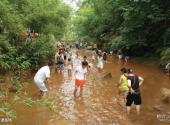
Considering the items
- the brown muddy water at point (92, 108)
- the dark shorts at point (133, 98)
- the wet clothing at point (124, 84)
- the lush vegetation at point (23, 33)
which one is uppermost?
→ the lush vegetation at point (23, 33)

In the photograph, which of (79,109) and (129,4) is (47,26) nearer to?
(129,4)

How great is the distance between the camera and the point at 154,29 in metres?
32.4

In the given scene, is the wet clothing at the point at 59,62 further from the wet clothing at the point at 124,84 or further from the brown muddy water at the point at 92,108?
the wet clothing at the point at 124,84

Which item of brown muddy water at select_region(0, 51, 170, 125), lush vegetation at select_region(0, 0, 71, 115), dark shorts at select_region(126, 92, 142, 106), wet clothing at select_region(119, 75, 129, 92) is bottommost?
brown muddy water at select_region(0, 51, 170, 125)

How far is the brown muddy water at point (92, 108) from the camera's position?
1268 cm

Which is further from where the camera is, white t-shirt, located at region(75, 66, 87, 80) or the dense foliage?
the dense foliage

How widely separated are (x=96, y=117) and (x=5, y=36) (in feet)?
28.5

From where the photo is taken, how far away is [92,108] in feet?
48.3

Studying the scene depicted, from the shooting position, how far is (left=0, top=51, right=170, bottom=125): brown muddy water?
12.7m

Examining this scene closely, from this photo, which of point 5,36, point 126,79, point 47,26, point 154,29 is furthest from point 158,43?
point 126,79

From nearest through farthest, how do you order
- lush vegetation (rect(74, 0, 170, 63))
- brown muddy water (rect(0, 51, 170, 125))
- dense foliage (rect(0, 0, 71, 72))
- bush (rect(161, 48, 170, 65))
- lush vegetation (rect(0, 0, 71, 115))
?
brown muddy water (rect(0, 51, 170, 125))
lush vegetation (rect(0, 0, 71, 115))
dense foliage (rect(0, 0, 71, 72))
bush (rect(161, 48, 170, 65))
lush vegetation (rect(74, 0, 170, 63))

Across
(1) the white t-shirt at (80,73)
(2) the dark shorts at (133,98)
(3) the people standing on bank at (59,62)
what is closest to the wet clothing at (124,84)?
(2) the dark shorts at (133,98)

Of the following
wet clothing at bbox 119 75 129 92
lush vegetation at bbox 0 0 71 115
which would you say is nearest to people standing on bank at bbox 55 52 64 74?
lush vegetation at bbox 0 0 71 115

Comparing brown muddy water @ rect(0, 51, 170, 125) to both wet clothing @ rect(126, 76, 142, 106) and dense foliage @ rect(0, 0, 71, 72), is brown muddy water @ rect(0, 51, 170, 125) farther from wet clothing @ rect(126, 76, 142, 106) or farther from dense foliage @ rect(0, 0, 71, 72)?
dense foliage @ rect(0, 0, 71, 72)
